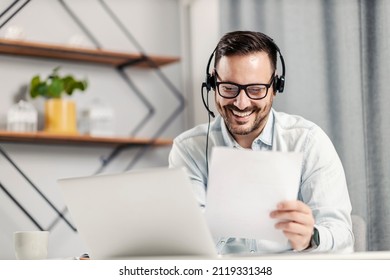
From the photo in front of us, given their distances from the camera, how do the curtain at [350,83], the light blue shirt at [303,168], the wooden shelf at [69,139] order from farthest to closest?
the wooden shelf at [69,139]
the curtain at [350,83]
the light blue shirt at [303,168]

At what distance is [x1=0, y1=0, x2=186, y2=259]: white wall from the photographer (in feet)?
7.76

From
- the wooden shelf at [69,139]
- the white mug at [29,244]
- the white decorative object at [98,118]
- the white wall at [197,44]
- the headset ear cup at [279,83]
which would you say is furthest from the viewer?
the white wall at [197,44]

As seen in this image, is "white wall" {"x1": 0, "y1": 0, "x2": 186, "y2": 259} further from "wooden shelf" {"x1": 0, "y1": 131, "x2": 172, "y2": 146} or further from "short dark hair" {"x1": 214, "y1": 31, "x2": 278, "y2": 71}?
"short dark hair" {"x1": 214, "y1": 31, "x2": 278, "y2": 71}

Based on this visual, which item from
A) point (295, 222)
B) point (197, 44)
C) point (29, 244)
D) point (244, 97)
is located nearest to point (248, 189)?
point (295, 222)

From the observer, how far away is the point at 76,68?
2.52 meters

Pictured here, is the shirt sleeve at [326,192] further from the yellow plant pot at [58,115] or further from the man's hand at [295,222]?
the yellow plant pot at [58,115]

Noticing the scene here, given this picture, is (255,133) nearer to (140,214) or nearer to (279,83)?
(279,83)

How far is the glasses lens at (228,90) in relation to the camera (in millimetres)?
1344

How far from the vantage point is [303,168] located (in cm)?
128

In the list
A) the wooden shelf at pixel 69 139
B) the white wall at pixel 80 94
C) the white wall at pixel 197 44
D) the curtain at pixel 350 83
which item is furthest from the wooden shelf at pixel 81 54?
the curtain at pixel 350 83

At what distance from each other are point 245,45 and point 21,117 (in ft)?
3.89

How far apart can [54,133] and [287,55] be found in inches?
36.5

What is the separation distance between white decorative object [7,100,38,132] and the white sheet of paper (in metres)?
1.55

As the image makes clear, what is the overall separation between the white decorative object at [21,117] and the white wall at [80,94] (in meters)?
0.06
